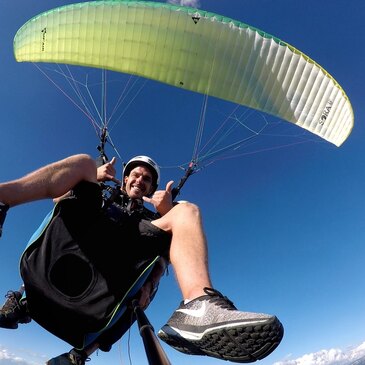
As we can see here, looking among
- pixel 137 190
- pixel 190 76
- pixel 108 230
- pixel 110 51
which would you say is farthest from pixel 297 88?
pixel 108 230

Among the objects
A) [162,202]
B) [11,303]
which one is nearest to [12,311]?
[11,303]

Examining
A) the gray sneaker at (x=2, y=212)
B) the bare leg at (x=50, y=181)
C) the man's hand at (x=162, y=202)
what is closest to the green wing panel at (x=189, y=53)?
the man's hand at (x=162, y=202)

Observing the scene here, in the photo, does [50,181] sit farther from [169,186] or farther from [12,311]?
[12,311]

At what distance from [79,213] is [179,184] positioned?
194 inches

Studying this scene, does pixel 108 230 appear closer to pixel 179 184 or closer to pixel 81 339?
pixel 81 339

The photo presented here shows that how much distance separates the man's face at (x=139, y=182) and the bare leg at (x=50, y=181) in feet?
3.48

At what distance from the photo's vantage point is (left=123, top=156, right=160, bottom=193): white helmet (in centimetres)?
405

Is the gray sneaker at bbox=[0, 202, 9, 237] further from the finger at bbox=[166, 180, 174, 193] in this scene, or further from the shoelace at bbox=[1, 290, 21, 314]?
the shoelace at bbox=[1, 290, 21, 314]

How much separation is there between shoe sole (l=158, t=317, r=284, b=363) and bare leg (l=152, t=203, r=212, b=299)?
0.86 feet

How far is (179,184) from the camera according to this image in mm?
7801

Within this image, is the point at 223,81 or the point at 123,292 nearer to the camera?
the point at 123,292

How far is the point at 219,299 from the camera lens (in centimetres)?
202

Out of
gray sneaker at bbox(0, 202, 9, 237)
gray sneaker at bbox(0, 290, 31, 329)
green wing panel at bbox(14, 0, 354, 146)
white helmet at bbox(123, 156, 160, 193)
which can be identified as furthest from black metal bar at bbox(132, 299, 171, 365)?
green wing panel at bbox(14, 0, 354, 146)

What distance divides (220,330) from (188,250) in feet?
2.10
